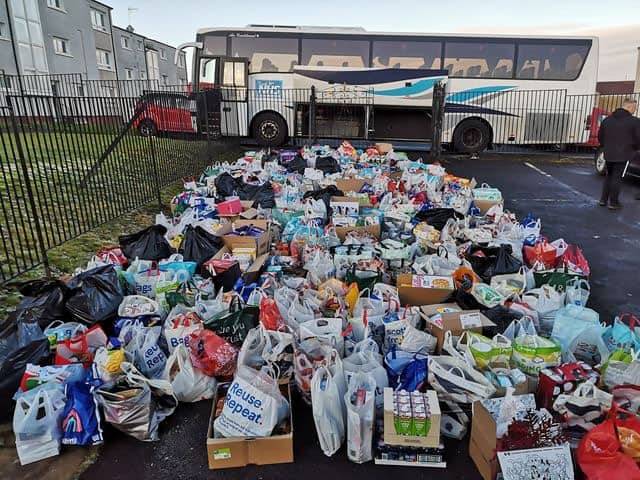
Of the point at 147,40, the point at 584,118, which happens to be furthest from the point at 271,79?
the point at 147,40

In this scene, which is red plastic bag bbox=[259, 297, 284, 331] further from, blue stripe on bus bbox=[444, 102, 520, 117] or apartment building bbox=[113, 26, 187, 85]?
apartment building bbox=[113, 26, 187, 85]

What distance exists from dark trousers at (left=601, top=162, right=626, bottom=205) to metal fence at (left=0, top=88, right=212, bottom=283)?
23.2 feet

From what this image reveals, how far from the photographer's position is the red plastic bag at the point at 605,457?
176 cm

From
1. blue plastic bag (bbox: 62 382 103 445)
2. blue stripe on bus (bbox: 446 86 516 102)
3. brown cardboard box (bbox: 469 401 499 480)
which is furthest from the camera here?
blue stripe on bus (bbox: 446 86 516 102)

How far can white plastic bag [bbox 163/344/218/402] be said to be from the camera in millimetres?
2506

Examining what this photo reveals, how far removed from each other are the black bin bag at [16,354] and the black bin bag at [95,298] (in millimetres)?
266

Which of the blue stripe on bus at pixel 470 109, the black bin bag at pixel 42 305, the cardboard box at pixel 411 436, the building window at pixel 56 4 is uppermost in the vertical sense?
the building window at pixel 56 4

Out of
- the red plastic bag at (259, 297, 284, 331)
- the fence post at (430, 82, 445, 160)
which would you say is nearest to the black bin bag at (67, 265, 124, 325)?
the red plastic bag at (259, 297, 284, 331)

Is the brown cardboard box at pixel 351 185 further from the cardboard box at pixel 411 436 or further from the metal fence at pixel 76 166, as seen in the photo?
the cardboard box at pixel 411 436

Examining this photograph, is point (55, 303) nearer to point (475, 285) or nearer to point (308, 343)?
point (308, 343)

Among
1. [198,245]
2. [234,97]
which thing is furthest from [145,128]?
[234,97]

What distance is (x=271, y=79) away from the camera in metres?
13.1

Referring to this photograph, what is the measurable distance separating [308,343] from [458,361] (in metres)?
0.83

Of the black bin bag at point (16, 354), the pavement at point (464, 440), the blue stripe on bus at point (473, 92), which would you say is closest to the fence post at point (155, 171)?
the black bin bag at point (16, 354)
